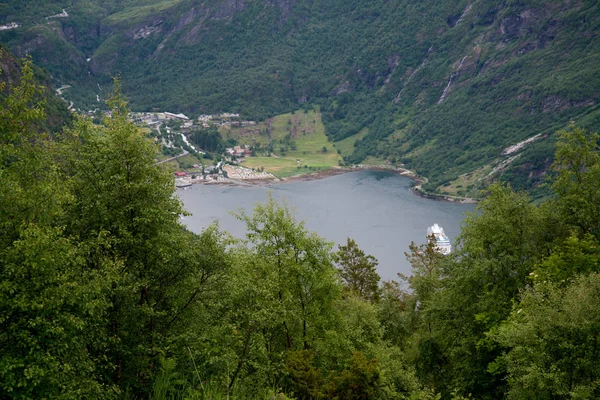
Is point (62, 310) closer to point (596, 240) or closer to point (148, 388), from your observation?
point (148, 388)

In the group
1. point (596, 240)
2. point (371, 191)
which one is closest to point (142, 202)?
point (596, 240)

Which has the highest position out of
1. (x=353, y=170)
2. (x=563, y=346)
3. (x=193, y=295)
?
(x=353, y=170)

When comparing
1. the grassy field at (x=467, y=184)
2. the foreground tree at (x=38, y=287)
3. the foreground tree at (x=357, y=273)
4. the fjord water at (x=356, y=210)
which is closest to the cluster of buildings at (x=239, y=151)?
the fjord water at (x=356, y=210)

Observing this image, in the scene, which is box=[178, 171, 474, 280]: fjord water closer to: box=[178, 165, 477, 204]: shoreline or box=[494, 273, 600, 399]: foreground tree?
box=[178, 165, 477, 204]: shoreline

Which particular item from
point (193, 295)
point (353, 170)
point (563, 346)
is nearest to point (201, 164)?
point (353, 170)

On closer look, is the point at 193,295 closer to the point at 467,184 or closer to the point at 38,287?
the point at 38,287
